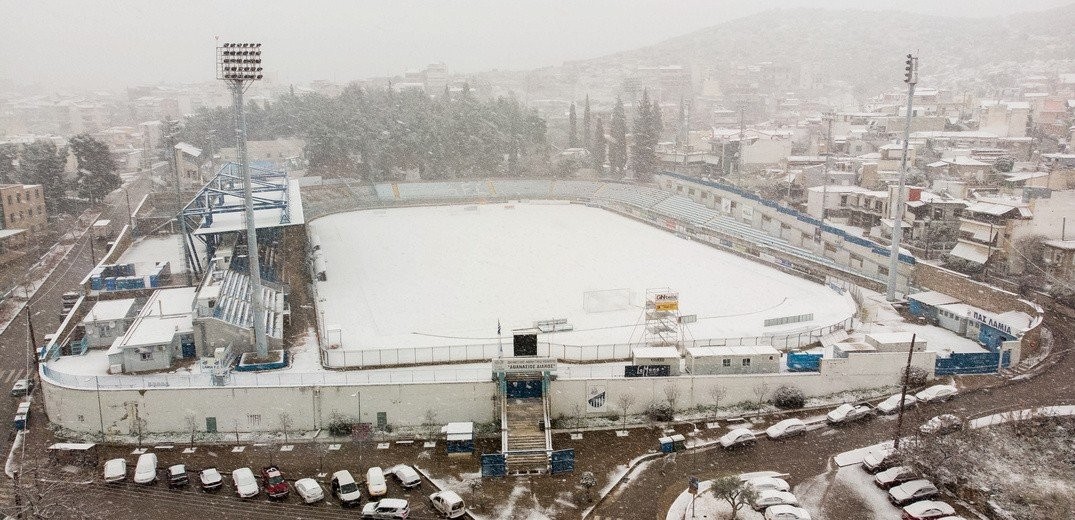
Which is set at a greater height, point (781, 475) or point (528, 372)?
point (528, 372)

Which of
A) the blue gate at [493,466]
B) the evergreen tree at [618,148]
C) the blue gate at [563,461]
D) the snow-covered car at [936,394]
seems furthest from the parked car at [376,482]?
the evergreen tree at [618,148]

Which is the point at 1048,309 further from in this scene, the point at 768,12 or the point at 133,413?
the point at 768,12

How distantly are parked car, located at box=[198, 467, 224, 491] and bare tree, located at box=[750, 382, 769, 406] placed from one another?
8.95 metres

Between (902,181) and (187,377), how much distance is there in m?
16.5

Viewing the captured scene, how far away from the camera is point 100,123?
71688mm

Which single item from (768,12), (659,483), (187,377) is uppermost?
(768,12)

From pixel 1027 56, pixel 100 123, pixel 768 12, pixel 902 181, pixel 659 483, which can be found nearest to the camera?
pixel 659 483

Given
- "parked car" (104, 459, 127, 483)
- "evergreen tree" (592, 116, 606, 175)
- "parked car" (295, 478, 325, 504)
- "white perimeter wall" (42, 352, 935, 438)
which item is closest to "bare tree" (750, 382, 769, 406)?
"white perimeter wall" (42, 352, 935, 438)

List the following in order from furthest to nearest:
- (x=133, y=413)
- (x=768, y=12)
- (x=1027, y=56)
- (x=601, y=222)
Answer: (x=768, y=12)
(x=1027, y=56)
(x=601, y=222)
(x=133, y=413)

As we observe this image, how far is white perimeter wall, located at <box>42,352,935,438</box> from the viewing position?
12180mm

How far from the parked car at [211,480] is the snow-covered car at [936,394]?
11.8 metres

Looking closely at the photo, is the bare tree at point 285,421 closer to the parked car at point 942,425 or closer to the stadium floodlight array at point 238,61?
the stadium floodlight array at point 238,61

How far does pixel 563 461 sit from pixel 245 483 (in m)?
4.67

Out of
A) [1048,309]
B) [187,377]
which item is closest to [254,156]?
[187,377]
